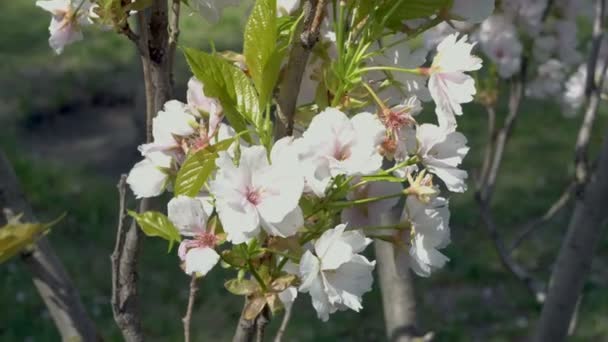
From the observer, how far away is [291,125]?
94cm

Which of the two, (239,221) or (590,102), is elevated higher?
(239,221)

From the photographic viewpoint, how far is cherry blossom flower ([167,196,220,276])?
0.91m

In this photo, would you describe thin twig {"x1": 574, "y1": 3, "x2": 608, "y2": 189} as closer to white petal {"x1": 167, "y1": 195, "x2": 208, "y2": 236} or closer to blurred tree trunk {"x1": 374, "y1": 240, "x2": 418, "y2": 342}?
blurred tree trunk {"x1": 374, "y1": 240, "x2": 418, "y2": 342}

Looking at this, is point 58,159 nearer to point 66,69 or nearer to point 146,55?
point 66,69

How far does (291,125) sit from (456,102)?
16 centimetres

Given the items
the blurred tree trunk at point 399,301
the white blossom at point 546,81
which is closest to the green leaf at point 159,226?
the blurred tree trunk at point 399,301

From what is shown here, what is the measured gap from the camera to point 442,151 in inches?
37.2

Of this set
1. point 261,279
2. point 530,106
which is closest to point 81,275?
point 530,106

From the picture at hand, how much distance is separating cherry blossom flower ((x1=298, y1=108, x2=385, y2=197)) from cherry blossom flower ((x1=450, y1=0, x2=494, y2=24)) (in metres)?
0.18

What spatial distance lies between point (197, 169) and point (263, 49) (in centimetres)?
12

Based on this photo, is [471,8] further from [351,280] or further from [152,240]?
[152,240]

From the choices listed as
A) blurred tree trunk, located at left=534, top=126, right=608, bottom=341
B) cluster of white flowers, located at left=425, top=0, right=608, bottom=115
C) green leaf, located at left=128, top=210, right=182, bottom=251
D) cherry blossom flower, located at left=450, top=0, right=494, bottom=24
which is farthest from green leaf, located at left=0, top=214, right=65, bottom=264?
cluster of white flowers, located at left=425, top=0, right=608, bottom=115

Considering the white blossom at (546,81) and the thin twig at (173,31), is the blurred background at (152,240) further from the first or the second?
the thin twig at (173,31)

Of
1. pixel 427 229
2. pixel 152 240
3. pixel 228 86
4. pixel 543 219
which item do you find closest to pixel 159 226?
pixel 228 86
